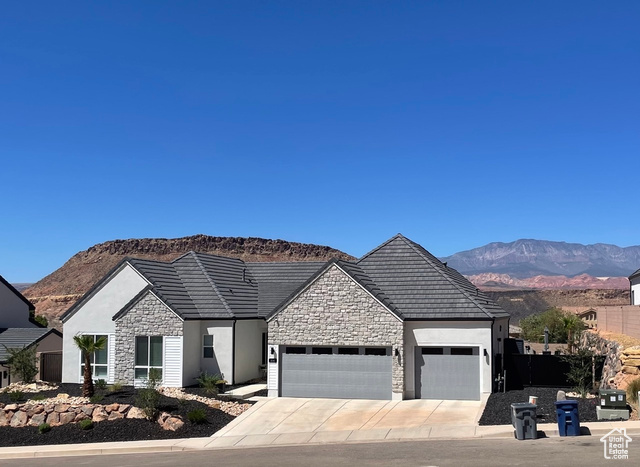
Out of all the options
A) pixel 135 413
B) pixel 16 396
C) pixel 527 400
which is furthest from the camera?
pixel 16 396

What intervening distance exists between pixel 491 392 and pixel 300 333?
7.73m

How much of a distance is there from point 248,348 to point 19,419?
10.6m

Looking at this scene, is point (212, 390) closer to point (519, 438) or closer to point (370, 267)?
point (370, 267)

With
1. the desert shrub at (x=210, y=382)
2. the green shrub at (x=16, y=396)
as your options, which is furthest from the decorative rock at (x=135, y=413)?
the green shrub at (x=16, y=396)

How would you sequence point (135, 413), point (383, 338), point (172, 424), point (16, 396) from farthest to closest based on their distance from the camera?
point (383, 338) < point (16, 396) < point (135, 413) < point (172, 424)

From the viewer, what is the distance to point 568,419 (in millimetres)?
19938

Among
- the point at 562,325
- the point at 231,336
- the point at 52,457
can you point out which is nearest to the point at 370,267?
the point at 231,336

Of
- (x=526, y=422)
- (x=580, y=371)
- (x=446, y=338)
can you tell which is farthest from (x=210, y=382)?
(x=580, y=371)

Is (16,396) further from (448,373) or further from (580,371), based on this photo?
(580,371)

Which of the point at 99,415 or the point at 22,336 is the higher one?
the point at 22,336

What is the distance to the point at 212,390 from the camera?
92.9ft

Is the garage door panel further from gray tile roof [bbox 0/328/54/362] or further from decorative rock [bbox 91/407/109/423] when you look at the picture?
gray tile roof [bbox 0/328/54/362]

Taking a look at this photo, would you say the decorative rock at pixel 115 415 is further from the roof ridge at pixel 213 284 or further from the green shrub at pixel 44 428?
the roof ridge at pixel 213 284

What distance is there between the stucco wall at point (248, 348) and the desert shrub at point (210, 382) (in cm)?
136
